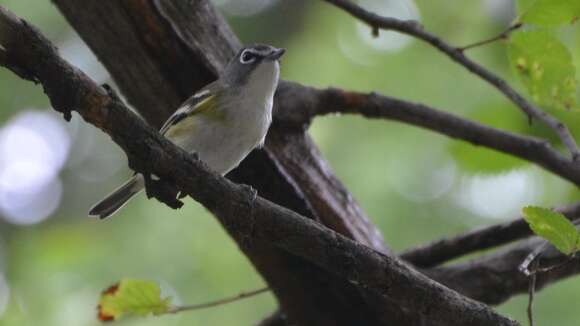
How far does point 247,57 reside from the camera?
Result: 11.8 ft

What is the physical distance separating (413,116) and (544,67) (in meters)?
0.67

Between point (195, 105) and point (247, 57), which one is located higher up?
point (195, 105)

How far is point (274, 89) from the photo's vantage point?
135 inches

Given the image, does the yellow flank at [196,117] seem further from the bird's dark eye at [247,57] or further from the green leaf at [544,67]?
the green leaf at [544,67]

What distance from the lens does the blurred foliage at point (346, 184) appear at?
190 inches

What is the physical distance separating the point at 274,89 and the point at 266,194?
23.8 inches

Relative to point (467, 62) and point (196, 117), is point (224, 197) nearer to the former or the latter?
point (196, 117)

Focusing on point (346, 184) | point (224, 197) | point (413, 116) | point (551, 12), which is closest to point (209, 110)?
point (413, 116)

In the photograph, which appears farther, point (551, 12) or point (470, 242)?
point (470, 242)

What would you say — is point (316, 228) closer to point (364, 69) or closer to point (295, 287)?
point (295, 287)

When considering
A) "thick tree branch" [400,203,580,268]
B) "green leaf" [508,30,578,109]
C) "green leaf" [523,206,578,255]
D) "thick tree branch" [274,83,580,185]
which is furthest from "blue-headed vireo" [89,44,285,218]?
"green leaf" [523,206,578,255]

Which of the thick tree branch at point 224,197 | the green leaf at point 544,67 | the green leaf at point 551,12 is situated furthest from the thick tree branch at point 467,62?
the thick tree branch at point 224,197

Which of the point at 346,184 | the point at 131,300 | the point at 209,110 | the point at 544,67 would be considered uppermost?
the point at 209,110

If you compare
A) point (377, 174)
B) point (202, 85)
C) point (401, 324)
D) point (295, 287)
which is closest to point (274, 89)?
point (202, 85)
